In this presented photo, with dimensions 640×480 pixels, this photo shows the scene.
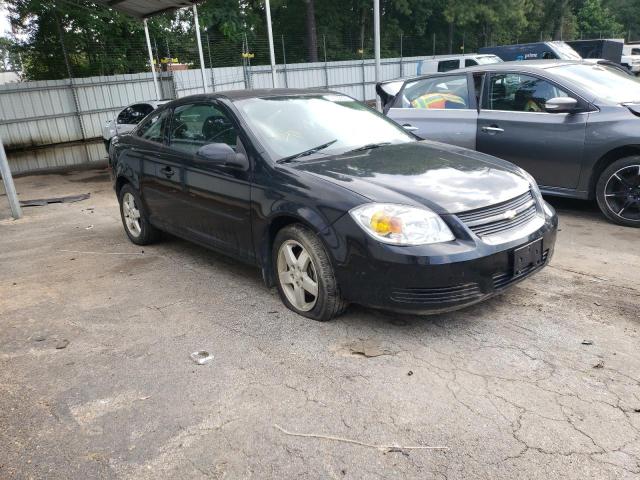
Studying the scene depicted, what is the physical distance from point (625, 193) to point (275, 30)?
30463 millimetres

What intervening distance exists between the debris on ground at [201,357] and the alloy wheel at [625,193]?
14.1 ft

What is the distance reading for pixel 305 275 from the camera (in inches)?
142

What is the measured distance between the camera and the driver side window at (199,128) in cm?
424

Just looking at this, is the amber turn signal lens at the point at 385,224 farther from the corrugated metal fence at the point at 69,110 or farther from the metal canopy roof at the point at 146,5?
the corrugated metal fence at the point at 69,110

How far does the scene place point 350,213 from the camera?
324 centimetres

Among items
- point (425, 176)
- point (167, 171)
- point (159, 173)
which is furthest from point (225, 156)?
point (425, 176)

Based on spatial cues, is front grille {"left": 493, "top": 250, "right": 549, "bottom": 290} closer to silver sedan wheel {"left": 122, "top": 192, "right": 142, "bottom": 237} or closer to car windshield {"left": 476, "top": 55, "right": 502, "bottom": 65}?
silver sedan wheel {"left": 122, "top": 192, "right": 142, "bottom": 237}

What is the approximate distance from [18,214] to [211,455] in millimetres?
6712

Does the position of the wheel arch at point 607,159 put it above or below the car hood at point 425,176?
below

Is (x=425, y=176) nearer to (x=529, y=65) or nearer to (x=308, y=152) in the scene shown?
(x=308, y=152)

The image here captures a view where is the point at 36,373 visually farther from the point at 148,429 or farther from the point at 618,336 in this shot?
the point at 618,336

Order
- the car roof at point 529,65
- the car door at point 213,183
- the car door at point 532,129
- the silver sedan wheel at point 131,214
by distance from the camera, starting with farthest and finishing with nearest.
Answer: the car roof at point 529,65, the silver sedan wheel at point 131,214, the car door at point 532,129, the car door at point 213,183

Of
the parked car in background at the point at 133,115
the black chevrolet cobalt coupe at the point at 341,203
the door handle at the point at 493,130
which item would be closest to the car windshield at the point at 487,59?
the parked car in background at the point at 133,115

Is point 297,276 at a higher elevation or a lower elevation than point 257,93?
lower
